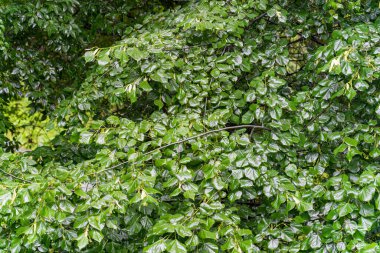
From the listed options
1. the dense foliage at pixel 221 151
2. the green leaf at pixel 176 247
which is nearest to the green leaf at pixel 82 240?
the dense foliage at pixel 221 151

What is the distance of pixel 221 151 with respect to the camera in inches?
83.7

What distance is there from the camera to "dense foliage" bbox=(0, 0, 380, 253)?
1.90 metres

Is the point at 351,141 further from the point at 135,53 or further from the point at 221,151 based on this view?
the point at 135,53

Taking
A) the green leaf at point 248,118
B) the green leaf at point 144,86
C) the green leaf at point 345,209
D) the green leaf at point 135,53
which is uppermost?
the green leaf at point 135,53

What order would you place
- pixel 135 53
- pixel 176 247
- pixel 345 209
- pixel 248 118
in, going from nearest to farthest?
pixel 176 247 < pixel 345 209 < pixel 135 53 < pixel 248 118

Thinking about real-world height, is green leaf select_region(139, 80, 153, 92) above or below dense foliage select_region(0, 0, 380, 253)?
above

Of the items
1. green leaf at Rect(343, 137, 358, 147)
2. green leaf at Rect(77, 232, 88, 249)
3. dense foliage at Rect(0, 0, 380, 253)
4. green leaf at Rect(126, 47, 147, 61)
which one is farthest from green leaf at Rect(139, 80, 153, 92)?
green leaf at Rect(343, 137, 358, 147)

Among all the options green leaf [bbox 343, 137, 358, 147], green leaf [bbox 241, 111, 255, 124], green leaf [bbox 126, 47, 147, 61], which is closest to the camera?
green leaf [bbox 343, 137, 358, 147]

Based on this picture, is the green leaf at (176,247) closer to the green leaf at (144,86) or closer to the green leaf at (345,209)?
the green leaf at (345,209)

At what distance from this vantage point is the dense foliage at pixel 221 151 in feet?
6.24

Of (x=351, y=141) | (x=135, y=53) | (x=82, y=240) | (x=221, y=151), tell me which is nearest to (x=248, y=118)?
Result: (x=221, y=151)

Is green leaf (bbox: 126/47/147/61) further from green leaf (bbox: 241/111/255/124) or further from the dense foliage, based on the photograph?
green leaf (bbox: 241/111/255/124)

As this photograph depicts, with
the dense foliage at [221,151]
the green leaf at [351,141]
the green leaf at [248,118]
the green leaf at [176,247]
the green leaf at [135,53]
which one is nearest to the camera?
the green leaf at [176,247]

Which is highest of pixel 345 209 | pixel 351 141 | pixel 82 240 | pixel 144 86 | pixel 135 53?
pixel 135 53
